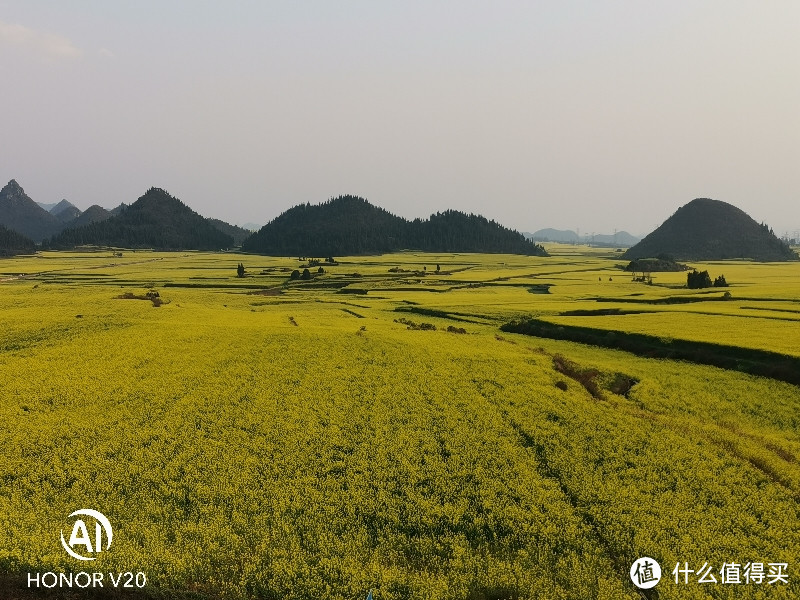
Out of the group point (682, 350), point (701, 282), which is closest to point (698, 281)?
point (701, 282)

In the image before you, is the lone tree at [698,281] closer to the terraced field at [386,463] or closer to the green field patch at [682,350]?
the green field patch at [682,350]

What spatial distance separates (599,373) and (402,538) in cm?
2678

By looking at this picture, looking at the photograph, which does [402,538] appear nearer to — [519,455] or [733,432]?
[519,455]

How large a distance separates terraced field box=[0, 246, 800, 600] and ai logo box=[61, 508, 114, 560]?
1.20 feet

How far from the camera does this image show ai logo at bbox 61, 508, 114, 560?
16.6m

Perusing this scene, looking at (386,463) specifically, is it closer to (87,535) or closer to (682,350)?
(87,535)

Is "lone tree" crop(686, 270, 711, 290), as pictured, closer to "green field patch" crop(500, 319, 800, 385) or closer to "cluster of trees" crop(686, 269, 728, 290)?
"cluster of trees" crop(686, 269, 728, 290)

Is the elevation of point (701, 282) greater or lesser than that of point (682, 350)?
greater

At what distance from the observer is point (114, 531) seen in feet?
58.4

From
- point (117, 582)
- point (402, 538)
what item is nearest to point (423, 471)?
point (402, 538)

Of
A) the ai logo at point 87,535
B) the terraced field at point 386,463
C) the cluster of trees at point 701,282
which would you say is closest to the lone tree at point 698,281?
the cluster of trees at point 701,282

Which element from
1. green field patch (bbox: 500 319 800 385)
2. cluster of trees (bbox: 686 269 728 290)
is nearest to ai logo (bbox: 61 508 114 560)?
green field patch (bbox: 500 319 800 385)

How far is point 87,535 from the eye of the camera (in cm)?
1747

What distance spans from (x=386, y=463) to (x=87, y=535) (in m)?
12.7
